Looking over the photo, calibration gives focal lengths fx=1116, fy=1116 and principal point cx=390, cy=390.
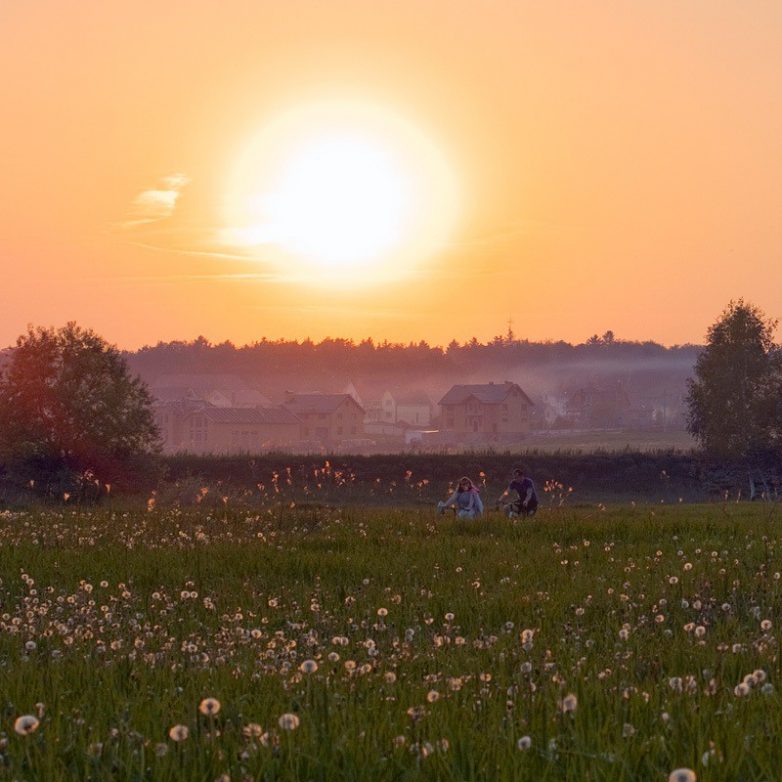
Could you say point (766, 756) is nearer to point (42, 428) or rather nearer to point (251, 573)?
point (251, 573)

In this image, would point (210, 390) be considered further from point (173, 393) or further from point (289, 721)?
point (289, 721)

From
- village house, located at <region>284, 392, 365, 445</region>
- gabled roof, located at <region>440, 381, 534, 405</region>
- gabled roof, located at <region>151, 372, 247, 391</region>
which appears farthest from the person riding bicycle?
gabled roof, located at <region>151, 372, 247, 391</region>

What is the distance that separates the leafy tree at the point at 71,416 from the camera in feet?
171

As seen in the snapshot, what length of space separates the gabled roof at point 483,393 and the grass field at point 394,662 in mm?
147430

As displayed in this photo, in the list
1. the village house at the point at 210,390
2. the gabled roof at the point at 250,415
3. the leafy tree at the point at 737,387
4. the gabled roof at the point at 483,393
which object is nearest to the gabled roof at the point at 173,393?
the village house at the point at 210,390

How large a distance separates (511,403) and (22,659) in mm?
160143

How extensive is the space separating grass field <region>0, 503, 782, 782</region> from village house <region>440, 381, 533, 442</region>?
484 feet

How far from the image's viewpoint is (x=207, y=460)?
67.8 m

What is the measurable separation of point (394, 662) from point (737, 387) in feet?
261

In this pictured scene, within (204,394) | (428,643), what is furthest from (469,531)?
(204,394)

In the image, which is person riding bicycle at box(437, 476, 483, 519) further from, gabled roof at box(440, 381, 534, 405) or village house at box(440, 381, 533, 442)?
Result: gabled roof at box(440, 381, 534, 405)

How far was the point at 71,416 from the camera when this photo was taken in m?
52.8

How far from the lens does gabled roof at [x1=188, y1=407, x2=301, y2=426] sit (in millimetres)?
145375

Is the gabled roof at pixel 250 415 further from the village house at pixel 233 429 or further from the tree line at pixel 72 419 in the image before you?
the tree line at pixel 72 419
